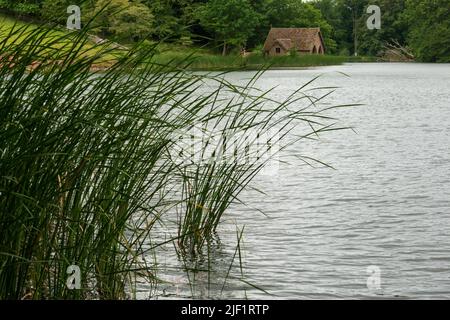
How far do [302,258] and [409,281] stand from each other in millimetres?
885

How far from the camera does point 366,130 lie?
1855 cm

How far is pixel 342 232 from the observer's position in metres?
7.48

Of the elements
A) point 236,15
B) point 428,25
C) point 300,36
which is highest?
point 236,15

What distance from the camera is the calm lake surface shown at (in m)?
5.51

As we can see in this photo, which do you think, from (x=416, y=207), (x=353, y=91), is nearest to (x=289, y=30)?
(x=353, y=91)
